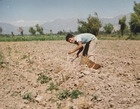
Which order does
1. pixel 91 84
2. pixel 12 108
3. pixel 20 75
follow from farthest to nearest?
1. pixel 20 75
2. pixel 91 84
3. pixel 12 108

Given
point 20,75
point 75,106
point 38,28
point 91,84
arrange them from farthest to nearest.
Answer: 1. point 38,28
2. point 20,75
3. point 91,84
4. point 75,106

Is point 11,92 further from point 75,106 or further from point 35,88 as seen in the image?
point 75,106

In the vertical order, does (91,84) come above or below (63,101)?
above

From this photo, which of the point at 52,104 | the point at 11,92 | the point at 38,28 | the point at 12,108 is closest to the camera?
the point at 12,108

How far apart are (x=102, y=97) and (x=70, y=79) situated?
1353 millimetres

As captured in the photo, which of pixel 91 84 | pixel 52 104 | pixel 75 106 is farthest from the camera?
pixel 91 84

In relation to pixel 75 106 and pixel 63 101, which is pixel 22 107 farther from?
pixel 75 106

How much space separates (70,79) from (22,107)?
167cm

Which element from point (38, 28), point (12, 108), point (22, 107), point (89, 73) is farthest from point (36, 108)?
point (38, 28)

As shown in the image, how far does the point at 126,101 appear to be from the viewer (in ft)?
9.50

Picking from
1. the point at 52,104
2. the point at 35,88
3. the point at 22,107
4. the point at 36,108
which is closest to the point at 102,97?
the point at 52,104

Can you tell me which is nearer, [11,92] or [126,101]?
[126,101]

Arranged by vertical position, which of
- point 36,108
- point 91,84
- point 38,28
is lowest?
point 36,108

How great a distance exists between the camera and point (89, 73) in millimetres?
4172
